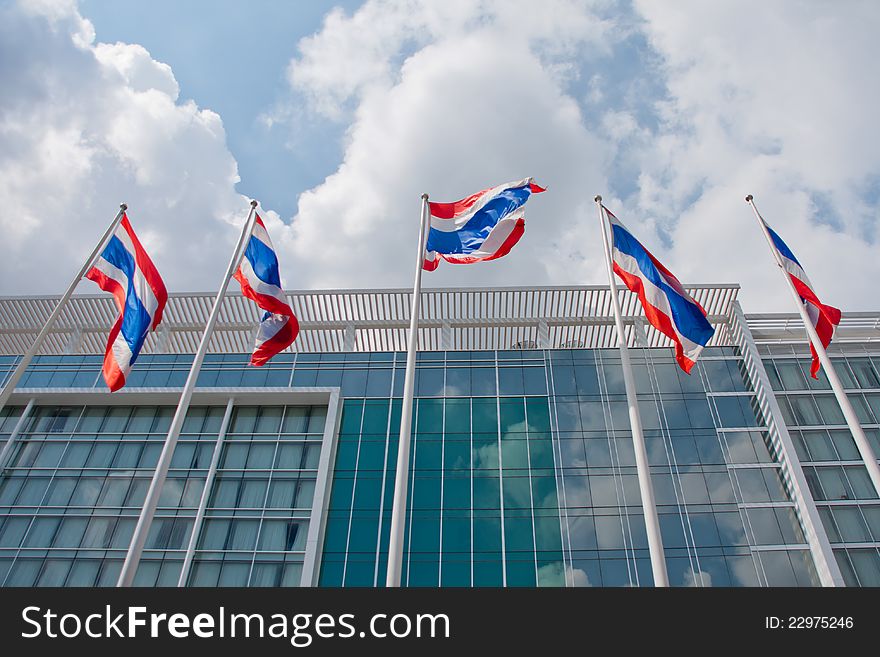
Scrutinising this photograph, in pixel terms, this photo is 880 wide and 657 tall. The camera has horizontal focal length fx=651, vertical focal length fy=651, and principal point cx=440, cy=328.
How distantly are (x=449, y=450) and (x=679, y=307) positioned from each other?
1778cm

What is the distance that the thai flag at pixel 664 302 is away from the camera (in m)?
17.0

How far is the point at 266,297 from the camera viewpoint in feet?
62.8

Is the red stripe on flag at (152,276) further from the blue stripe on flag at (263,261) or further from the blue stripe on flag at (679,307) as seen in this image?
the blue stripe on flag at (679,307)

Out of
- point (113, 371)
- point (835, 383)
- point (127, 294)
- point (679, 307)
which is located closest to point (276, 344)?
point (113, 371)

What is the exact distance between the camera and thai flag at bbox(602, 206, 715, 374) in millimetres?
16969

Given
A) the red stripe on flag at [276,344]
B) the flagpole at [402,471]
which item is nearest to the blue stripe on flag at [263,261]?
the red stripe on flag at [276,344]

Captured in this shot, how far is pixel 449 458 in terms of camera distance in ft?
107

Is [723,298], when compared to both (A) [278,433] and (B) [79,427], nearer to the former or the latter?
(A) [278,433]

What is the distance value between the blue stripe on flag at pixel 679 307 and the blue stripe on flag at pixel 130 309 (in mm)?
13702

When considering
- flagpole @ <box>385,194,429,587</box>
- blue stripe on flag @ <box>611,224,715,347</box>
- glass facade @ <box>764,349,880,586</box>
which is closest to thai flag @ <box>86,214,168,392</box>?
flagpole @ <box>385,194,429,587</box>

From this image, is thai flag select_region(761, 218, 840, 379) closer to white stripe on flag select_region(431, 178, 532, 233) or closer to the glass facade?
white stripe on flag select_region(431, 178, 532, 233)

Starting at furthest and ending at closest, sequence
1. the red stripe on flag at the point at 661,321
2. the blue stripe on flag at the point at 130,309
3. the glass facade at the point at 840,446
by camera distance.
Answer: the glass facade at the point at 840,446 → the blue stripe on flag at the point at 130,309 → the red stripe on flag at the point at 661,321

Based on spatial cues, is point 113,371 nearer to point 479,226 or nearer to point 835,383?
point 479,226

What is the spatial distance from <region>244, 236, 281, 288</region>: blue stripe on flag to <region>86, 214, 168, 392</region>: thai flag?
268 cm
